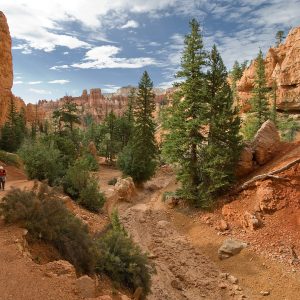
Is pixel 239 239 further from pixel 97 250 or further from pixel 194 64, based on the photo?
pixel 194 64

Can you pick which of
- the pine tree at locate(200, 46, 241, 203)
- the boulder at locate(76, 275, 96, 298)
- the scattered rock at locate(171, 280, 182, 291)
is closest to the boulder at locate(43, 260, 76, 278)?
the boulder at locate(76, 275, 96, 298)

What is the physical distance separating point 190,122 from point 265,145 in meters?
5.48

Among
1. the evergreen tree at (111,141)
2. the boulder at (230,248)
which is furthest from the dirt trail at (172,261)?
the evergreen tree at (111,141)

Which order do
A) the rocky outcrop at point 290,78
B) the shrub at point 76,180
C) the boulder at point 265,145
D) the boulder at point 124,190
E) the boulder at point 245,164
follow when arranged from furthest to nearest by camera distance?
the rocky outcrop at point 290,78
the boulder at point 124,190
the boulder at point 265,145
the boulder at point 245,164
the shrub at point 76,180

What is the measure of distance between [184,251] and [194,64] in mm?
12807

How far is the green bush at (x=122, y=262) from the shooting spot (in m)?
9.64

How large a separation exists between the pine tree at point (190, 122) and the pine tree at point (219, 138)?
65cm

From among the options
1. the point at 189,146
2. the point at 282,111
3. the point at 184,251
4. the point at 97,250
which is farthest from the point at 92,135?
the point at 97,250

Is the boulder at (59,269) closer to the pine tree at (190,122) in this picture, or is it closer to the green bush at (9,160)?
the pine tree at (190,122)

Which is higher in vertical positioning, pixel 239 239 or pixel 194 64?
pixel 194 64

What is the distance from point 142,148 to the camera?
34.5 metres

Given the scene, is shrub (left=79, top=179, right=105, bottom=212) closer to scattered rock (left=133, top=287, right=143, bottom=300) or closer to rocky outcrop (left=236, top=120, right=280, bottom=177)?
scattered rock (left=133, top=287, right=143, bottom=300)

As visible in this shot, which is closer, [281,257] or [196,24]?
[281,257]

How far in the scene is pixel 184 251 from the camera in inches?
659
